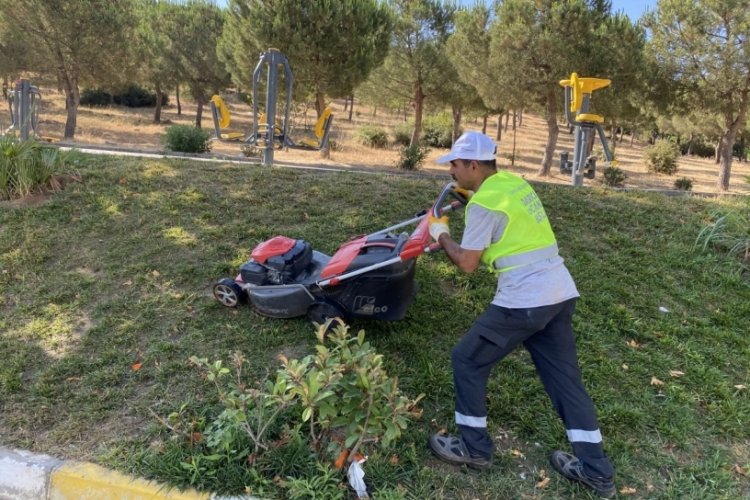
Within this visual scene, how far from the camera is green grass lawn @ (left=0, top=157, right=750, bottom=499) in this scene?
279 centimetres

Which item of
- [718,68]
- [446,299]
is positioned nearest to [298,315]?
[446,299]

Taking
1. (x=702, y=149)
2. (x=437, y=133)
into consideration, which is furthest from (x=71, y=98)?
(x=702, y=149)

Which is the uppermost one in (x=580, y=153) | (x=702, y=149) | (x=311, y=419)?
(x=702, y=149)

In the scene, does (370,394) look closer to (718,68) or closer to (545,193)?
(545,193)

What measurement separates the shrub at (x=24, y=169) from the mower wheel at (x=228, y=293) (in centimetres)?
338

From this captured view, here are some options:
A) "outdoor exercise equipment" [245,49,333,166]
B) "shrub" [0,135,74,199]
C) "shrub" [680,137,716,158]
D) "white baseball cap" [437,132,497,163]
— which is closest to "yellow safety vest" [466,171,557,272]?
"white baseball cap" [437,132,497,163]

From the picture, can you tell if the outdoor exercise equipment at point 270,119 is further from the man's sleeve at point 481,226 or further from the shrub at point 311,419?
the man's sleeve at point 481,226

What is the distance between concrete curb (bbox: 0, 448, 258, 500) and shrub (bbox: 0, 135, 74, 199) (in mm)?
4158

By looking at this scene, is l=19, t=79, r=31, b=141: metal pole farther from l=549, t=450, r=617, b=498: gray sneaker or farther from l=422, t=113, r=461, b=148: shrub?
l=422, t=113, r=461, b=148: shrub

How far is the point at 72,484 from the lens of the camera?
255 centimetres

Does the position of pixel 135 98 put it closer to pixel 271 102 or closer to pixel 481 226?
pixel 271 102

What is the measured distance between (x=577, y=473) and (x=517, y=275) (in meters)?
1.08

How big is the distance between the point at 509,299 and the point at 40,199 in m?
5.57

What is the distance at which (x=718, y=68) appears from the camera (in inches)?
568
